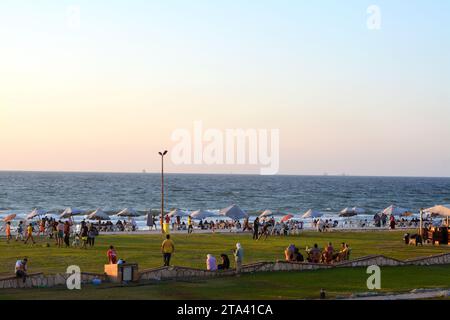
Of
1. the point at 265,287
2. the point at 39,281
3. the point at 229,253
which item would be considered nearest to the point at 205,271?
the point at 265,287

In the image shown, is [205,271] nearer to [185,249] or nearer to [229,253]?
[229,253]

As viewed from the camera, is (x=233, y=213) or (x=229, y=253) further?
(x=233, y=213)

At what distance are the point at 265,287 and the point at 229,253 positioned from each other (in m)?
11.2

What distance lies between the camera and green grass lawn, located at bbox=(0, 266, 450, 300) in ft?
70.4

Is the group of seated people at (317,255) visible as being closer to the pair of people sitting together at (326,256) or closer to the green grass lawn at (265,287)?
the pair of people sitting together at (326,256)

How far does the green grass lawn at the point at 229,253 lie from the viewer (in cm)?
2206

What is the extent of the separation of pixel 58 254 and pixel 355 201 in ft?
350

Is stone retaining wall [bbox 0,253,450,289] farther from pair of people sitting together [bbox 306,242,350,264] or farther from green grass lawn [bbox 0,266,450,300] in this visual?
pair of people sitting together [bbox 306,242,350,264]

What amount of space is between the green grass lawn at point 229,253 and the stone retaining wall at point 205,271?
66cm

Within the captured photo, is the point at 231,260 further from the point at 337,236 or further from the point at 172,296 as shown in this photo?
the point at 337,236

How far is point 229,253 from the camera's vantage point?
3472cm

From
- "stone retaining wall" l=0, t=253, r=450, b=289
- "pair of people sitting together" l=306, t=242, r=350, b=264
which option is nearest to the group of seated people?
"pair of people sitting together" l=306, t=242, r=350, b=264

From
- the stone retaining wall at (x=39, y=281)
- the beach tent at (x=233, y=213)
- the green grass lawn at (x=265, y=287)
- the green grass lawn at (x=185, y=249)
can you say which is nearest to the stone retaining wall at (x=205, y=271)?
the stone retaining wall at (x=39, y=281)

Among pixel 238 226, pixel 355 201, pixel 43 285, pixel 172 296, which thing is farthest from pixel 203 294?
pixel 355 201
